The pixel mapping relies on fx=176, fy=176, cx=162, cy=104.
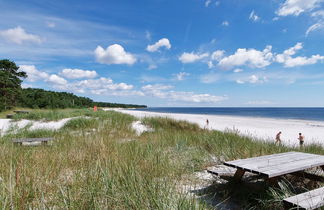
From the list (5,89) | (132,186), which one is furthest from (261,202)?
(5,89)

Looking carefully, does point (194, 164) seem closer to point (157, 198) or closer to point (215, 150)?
point (215, 150)

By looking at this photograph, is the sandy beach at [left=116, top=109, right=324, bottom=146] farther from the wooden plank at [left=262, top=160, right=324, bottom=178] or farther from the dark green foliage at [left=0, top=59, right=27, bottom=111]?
the dark green foliage at [left=0, top=59, right=27, bottom=111]

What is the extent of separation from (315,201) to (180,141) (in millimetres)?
3514

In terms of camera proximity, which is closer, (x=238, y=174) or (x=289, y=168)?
(x=289, y=168)

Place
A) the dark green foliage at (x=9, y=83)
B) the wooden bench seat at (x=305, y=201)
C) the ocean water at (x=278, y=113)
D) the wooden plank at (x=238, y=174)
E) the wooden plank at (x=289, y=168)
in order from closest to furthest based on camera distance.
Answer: the wooden bench seat at (x=305, y=201)
the wooden plank at (x=289, y=168)
the wooden plank at (x=238, y=174)
the dark green foliage at (x=9, y=83)
the ocean water at (x=278, y=113)

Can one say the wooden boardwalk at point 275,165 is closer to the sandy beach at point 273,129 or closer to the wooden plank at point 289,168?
the wooden plank at point 289,168

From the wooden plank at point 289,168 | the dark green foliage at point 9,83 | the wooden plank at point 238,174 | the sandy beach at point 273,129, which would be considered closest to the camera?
the wooden plank at point 289,168

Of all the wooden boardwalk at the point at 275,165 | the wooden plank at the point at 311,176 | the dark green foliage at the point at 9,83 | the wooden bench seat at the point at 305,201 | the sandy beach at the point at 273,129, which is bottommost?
the sandy beach at the point at 273,129

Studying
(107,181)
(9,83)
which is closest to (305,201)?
(107,181)

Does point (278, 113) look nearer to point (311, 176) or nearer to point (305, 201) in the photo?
point (311, 176)

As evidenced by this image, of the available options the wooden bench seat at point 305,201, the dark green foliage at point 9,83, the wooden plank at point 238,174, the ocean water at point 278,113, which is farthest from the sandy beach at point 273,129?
the ocean water at point 278,113

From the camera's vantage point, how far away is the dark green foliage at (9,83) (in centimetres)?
1903

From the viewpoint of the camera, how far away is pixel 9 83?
19.7m

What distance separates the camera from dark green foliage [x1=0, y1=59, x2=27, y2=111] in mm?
19031
